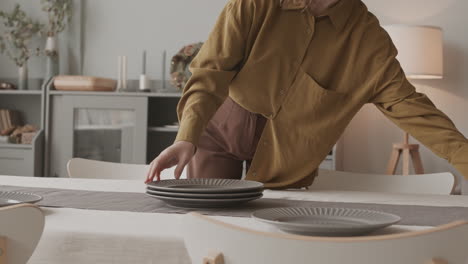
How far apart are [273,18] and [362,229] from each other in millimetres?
907

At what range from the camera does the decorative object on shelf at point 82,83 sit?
438cm

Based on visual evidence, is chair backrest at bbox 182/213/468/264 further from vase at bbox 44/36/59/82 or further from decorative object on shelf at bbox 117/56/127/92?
vase at bbox 44/36/59/82

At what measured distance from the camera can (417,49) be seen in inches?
153

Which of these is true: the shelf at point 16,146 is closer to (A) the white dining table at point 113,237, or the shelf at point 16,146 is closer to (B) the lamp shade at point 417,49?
(B) the lamp shade at point 417,49

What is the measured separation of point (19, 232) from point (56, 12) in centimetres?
394

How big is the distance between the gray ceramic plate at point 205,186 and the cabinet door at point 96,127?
2.79 m

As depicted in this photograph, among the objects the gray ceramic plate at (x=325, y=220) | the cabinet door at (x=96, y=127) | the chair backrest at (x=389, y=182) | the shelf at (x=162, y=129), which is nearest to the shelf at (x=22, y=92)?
the cabinet door at (x=96, y=127)

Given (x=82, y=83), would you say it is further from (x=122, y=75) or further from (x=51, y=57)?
(x=51, y=57)

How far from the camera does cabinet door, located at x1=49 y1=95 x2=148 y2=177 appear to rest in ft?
14.2

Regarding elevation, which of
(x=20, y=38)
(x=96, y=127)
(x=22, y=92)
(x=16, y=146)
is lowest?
(x=16, y=146)

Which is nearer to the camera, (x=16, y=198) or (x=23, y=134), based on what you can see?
(x=16, y=198)

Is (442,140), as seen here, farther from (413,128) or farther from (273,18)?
(273,18)

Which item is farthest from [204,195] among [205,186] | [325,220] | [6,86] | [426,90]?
[6,86]

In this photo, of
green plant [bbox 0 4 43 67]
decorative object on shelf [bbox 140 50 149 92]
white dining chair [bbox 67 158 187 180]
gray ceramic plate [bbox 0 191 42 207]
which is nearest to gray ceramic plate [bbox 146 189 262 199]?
gray ceramic plate [bbox 0 191 42 207]
